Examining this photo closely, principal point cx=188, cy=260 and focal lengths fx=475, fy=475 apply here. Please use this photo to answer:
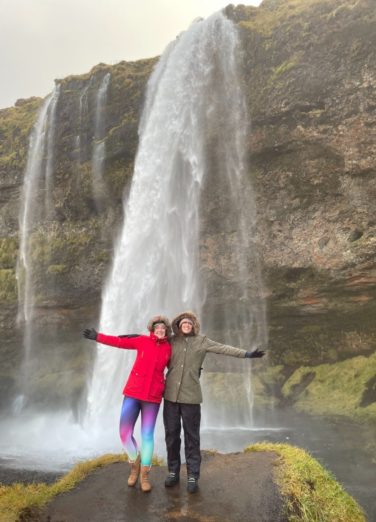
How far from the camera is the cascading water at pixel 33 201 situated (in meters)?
30.2

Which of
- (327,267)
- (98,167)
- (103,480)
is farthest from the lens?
(98,167)

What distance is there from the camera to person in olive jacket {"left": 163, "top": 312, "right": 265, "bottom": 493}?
632 centimetres

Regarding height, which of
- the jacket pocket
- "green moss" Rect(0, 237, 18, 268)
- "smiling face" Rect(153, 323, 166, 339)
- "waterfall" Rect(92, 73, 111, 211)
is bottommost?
the jacket pocket

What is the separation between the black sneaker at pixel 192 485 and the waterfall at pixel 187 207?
17440 mm

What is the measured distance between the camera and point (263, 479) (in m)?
6.49

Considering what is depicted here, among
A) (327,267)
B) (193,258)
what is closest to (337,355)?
(327,267)

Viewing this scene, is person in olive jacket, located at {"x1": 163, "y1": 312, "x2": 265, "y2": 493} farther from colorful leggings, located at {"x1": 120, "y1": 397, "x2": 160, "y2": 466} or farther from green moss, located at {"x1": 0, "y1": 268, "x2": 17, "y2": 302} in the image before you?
green moss, located at {"x1": 0, "y1": 268, "x2": 17, "y2": 302}

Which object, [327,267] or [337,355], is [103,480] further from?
[337,355]

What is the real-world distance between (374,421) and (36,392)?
70.0 feet

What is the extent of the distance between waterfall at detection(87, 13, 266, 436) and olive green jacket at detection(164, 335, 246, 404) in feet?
56.3

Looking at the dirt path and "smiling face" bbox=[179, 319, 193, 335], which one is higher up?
"smiling face" bbox=[179, 319, 193, 335]

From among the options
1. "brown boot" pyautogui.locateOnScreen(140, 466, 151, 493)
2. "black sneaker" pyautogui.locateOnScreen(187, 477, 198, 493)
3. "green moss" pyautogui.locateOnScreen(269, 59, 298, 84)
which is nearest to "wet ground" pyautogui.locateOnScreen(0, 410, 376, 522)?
"black sneaker" pyautogui.locateOnScreen(187, 477, 198, 493)

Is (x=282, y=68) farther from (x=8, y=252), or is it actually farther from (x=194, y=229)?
(x=8, y=252)

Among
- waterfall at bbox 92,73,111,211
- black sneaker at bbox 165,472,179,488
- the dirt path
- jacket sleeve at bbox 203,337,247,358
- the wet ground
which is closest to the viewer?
the dirt path
